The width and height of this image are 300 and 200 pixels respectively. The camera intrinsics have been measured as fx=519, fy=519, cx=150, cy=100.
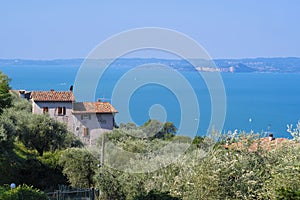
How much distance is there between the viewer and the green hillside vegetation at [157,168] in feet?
36.1

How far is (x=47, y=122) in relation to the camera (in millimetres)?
25719

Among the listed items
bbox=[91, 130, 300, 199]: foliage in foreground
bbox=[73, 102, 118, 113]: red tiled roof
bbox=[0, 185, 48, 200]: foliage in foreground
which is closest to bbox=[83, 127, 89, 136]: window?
bbox=[73, 102, 118, 113]: red tiled roof

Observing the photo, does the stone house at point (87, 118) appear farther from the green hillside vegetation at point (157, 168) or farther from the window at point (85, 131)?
the green hillside vegetation at point (157, 168)

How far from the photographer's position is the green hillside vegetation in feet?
36.1

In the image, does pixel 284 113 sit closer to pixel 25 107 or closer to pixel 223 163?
pixel 25 107

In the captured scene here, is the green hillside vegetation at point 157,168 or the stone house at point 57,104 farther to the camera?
the stone house at point 57,104

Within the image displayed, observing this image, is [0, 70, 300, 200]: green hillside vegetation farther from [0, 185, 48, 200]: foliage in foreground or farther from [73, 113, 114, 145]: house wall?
[73, 113, 114, 145]: house wall

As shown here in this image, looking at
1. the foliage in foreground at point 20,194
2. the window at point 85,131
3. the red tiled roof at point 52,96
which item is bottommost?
the foliage in foreground at point 20,194

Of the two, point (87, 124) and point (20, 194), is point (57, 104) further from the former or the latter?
point (20, 194)

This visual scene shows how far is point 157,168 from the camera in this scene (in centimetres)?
1395

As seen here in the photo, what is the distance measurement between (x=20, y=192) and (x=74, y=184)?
888 centimetres

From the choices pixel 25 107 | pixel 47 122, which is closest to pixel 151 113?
pixel 47 122

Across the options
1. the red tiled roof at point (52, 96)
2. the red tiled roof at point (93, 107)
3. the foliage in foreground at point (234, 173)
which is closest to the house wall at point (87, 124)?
the red tiled roof at point (93, 107)

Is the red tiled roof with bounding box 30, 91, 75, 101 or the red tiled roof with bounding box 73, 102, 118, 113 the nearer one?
the red tiled roof with bounding box 73, 102, 118, 113
